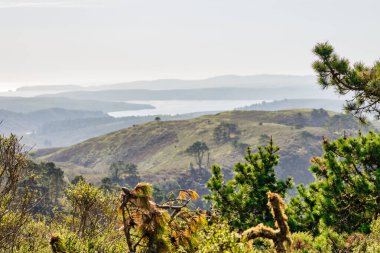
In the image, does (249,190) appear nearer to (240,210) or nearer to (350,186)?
(240,210)

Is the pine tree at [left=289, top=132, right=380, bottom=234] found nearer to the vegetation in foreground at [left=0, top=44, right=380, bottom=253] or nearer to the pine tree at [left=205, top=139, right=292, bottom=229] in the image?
the vegetation in foreground at [left=0, top=44, right=380, bottom=253]

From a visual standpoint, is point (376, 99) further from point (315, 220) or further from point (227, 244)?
point (227, 244)

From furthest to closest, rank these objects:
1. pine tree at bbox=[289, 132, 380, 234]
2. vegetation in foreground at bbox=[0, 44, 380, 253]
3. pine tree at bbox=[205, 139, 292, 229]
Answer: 1. pine tree at bbox=[205, 139, 292, 229]
2. pine tree at bbox=[289, 132, 380, 234]
3. vegetation in foreground at bbox=[0, 44, 380, 253]

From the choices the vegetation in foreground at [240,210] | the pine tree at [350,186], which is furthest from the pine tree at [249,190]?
the pine tree at [350,186]

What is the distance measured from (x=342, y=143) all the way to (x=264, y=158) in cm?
858

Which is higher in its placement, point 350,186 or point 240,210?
point 350,186

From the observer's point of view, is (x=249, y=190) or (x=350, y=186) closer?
(x=350, y=186)

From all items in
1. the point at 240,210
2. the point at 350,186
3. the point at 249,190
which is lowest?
the point at 240,210

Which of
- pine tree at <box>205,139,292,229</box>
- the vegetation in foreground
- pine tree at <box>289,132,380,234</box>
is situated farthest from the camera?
pine tree at <box>205,139,292,229</box>

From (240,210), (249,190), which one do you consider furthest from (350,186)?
(240,210)

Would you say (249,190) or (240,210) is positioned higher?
(249,190)

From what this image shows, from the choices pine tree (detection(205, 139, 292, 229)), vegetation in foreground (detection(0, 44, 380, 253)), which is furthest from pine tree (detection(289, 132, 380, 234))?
pine tree (detection(205, 139, 292, 229))

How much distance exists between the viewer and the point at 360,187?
34125mm

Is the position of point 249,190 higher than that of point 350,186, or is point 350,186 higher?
point 350,186
